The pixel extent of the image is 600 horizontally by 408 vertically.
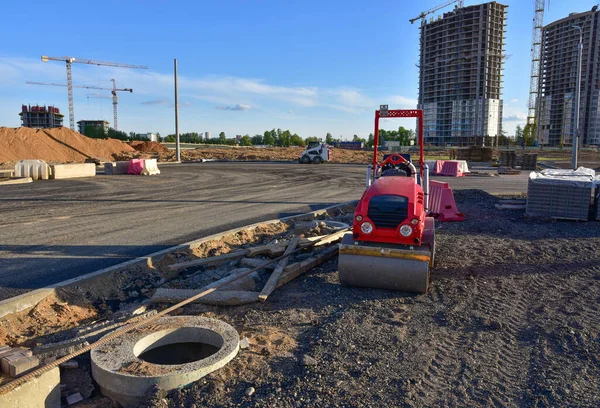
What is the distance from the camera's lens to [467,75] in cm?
10212

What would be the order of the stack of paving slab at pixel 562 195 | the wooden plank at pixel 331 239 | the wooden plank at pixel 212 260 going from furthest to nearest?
the stack of paving slab at pixel 562 195, the wooden plank at pixel 331 239, the wooden plank at pixel 212 260

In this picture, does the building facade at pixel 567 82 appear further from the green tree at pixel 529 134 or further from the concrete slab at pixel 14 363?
the concrete slab at pixel 14 363

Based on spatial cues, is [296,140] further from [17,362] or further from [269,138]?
[17,362]

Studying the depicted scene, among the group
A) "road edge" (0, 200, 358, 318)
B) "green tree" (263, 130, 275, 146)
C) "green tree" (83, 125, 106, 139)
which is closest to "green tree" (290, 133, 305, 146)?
"green tree" (263, 130, 275, 146)

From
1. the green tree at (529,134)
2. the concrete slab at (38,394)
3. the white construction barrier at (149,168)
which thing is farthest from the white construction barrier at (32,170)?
the green tree at (529,134)

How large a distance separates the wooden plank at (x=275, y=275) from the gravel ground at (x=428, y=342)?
139 millimetres

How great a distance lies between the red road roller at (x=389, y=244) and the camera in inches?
255

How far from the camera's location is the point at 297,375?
4430 millimetres

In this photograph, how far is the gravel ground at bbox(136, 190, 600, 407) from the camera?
4.08m

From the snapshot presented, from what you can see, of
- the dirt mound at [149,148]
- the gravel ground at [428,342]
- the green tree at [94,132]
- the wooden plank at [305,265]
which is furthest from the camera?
the green tree at [94,132]

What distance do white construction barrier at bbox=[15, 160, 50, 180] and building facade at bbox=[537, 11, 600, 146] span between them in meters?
91.4

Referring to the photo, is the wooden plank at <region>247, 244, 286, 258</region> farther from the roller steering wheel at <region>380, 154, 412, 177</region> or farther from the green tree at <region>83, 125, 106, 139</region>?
the green tree at <region>83, 125, 106, 139</region>

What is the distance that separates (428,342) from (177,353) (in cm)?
305

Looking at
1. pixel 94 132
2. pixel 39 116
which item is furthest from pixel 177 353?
pixel 39 116
